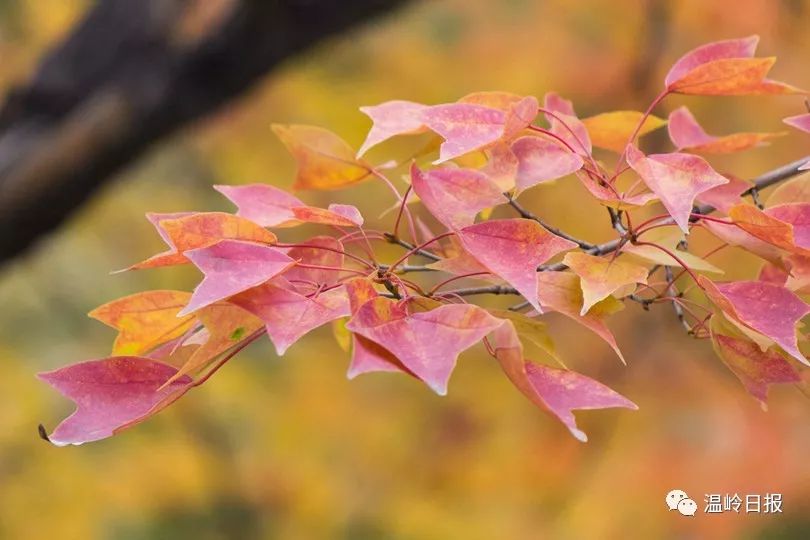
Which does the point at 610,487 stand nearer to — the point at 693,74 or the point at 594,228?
the point at 594,228

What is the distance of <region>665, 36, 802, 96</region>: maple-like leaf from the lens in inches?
30.5

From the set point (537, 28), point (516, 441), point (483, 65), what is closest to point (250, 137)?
point (483, 65)

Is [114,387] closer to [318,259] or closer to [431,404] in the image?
[318,259]

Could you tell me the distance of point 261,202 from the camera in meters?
0.80

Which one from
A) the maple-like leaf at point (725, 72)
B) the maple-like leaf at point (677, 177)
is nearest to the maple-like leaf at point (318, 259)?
the maple-like leaf at point (677, 177)

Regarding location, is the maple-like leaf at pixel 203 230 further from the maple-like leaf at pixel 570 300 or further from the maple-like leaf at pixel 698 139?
the maple-like leaf at pixel 698 139

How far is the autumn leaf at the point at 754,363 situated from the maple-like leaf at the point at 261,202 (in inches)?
13.3

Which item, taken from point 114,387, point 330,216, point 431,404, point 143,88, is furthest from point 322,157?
point 431,404

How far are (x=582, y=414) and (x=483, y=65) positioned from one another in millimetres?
970

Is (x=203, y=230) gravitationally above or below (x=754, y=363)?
above

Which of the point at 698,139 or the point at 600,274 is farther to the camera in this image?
the point at 698,139

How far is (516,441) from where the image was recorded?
2.58 meters

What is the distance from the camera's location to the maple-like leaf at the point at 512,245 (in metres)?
0.63

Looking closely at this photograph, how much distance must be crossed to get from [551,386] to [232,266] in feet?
0.69
